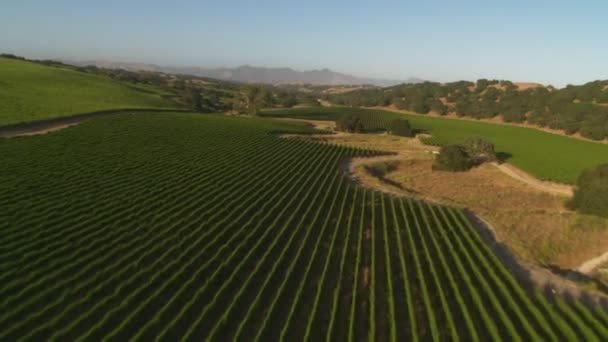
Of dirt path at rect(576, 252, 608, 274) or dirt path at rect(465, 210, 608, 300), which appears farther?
dirt path at rect(576, 252, 608, 274)

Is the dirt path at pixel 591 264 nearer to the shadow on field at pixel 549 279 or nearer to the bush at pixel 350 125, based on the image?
the shadow on field at pixel 549 279

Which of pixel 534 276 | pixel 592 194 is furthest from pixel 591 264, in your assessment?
pixel 592 194

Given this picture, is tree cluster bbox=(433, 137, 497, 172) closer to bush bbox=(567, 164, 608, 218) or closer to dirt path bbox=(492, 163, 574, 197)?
dirt path bbox=(492, 163, 574, 197)

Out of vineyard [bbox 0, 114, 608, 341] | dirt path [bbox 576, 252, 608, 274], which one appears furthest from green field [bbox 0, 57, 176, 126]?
dirt path [bbox 576, 252, 608, 274]

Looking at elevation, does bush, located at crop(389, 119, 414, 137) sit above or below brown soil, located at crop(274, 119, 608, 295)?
above

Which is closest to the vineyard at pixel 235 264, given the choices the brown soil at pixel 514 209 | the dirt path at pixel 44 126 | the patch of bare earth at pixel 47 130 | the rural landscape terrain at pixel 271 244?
the rural landscape terrain at pixel 271 244
